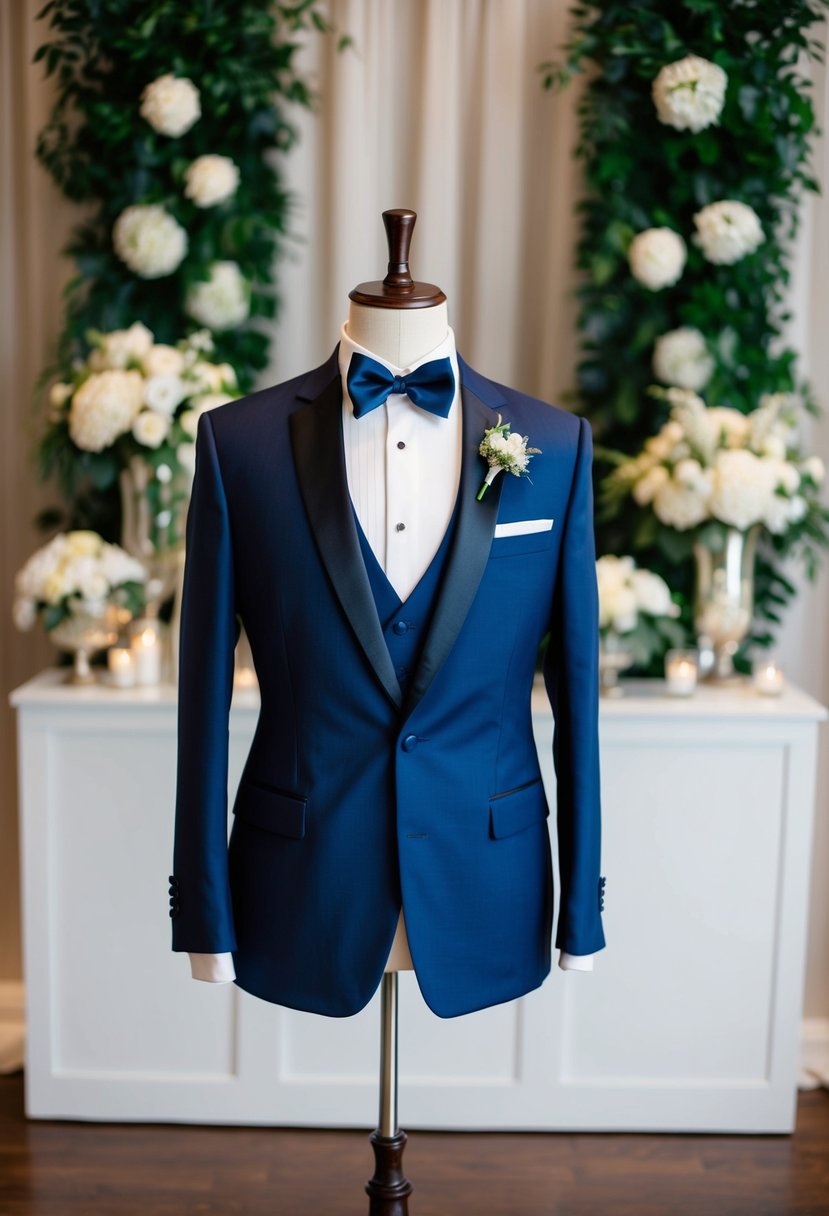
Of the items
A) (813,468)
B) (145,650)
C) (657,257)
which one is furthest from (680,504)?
(145,650)

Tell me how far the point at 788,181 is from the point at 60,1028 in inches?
90.5

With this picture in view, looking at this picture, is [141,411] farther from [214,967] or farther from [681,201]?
[214,967]

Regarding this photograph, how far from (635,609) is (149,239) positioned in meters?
1.26

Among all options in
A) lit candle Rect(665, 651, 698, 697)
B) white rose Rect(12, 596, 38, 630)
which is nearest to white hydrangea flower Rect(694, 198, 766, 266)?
lit candle Rect(665, 651, 698, 697)

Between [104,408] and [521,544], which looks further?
[104,408]

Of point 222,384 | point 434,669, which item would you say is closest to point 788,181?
point 222,384

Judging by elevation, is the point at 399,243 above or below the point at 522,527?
above

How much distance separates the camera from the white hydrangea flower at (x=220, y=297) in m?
2.81

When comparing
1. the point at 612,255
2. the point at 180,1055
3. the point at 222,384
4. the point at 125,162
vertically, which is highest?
the point at 125,162

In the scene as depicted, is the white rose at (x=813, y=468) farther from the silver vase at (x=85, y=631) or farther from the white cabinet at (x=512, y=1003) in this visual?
the silver vase at (x=85, y=631)

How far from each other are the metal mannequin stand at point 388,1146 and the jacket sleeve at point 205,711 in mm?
322

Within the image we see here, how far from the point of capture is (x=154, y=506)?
2.76 meters

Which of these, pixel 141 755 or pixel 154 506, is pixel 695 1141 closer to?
pixel 141 755

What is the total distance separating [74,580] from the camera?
2.64 metres
